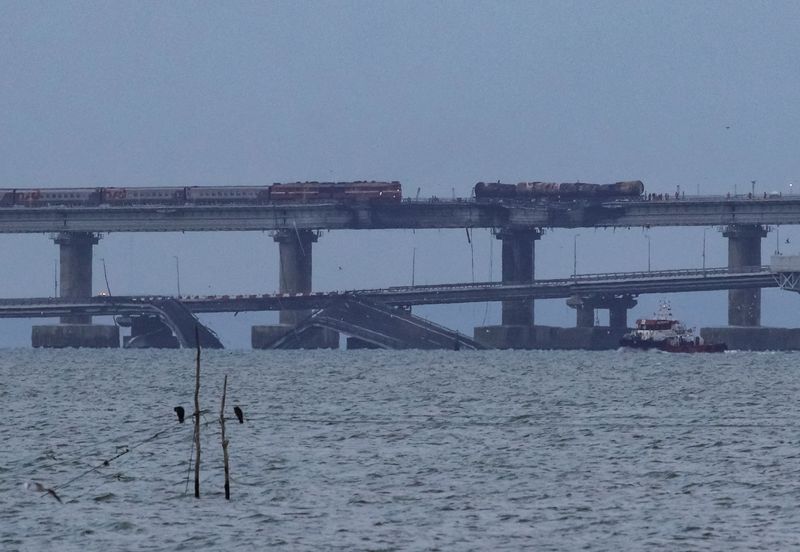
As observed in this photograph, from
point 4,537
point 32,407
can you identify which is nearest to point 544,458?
point 4,537

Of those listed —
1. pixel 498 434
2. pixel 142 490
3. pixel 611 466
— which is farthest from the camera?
pixel 498 434

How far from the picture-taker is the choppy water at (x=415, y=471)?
53844 mm

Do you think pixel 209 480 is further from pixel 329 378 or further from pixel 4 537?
pixel 329 378

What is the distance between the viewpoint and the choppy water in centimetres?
5384

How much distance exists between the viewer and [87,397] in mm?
124062

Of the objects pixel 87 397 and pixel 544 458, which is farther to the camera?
pixel 87 397

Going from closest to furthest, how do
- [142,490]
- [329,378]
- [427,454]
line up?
1. [142,490]
2. [427,454]
3. [329,378]

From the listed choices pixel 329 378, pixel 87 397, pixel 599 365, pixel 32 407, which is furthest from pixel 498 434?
pixel 599 365

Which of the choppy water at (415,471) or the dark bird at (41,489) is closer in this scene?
the choppy water at (415,471)

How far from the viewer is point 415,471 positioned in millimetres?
69875

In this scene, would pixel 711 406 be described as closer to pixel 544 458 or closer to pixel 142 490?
pixel 544 458

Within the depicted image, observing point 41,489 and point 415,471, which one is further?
point 415,471

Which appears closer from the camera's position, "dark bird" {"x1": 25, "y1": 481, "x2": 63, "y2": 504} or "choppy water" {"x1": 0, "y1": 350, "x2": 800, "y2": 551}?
"choppy water" {"x1": 0, "y1": 350, "x2": 800, "y2": 551}

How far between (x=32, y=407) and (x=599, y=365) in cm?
9417
